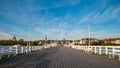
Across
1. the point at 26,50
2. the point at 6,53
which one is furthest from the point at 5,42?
the point at 6,53

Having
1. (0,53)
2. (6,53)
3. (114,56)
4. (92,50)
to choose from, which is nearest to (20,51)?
(6,53)

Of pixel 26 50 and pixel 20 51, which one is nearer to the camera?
pixel 20 51

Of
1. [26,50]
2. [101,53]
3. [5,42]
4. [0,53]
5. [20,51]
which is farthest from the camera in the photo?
[5,42]

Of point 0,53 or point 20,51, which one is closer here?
point 0,53

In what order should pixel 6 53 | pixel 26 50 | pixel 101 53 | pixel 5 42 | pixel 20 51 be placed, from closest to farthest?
pixel 6 53 → pixel 101 53 → pixel 20 51 → pixel 26 50 → pixel 5 42

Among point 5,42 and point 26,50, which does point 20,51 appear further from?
point 5,42

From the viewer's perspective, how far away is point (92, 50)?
28172mm

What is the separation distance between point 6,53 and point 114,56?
40.4 feet

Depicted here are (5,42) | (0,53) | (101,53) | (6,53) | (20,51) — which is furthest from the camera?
(5,42)

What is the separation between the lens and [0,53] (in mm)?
16078

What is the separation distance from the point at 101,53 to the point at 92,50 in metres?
5.60

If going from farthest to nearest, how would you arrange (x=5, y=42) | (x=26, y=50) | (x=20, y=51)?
(x=5, y=42) → (x=26, y=50) → (x=20, y=51)

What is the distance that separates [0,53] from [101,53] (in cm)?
1374

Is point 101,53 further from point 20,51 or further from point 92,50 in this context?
point 20,51
